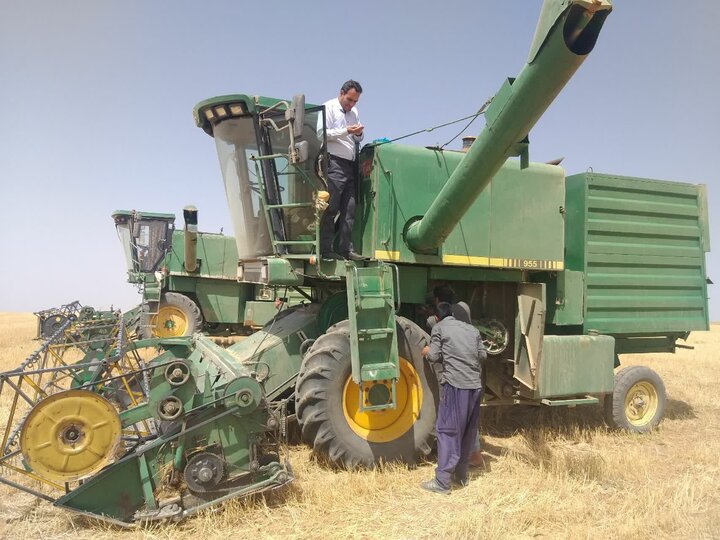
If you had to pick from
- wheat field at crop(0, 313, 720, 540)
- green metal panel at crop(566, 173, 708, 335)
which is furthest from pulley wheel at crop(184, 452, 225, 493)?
green metal panel at crop(566, 173, 708, 335)

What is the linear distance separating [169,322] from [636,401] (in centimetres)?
909

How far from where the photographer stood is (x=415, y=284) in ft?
17.7

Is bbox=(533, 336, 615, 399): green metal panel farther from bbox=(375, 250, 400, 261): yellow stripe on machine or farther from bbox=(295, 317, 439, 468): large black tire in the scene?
bbox=(375, 250, 400, 261): yellow stripe on machine

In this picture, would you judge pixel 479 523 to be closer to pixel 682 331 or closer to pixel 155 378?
pixel 155 378

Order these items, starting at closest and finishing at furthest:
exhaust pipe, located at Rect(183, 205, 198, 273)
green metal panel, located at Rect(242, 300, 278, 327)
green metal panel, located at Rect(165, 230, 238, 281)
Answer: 1. exhaust pipe, located at Rect(183, 205, 198, 273)
2. green metal panel, located at Rect(242, 300, 278, 327)
3. green metal panel, located at Rect(165, 230, 238, 281)

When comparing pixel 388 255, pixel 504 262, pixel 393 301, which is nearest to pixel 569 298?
pixel 504 262

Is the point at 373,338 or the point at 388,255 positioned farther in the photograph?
the point at 388,255

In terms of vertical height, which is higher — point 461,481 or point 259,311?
point 259,311

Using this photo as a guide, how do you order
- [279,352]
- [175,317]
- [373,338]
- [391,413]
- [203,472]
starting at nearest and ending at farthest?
[203,472] < [373,338] < [391,413] < [279,352] < [175,317]

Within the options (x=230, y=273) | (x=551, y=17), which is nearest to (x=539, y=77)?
(x=551, y=17)

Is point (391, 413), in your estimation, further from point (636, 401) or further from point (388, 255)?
point (636, 401)

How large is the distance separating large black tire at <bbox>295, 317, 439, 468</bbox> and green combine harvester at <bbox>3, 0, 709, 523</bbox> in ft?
0.05

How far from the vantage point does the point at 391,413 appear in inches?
179

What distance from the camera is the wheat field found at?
3275 mm
